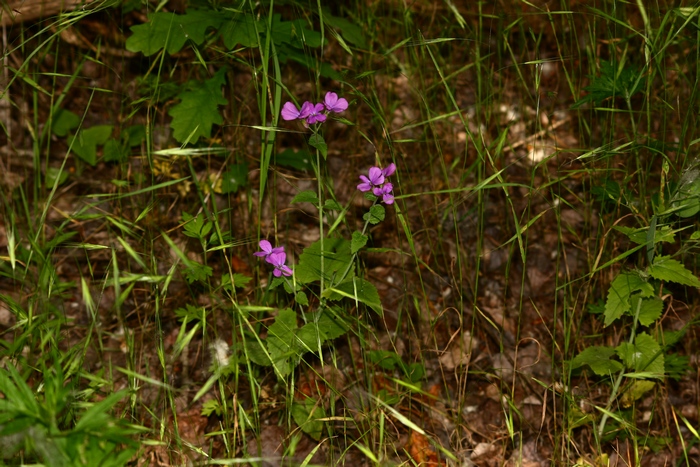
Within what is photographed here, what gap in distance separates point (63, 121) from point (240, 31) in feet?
3.68

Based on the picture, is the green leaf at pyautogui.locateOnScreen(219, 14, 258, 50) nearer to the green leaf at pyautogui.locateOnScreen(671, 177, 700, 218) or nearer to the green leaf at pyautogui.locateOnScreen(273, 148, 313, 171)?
the green leaf at pyautogui.locateOnScreen(273, 148, 313, 171)

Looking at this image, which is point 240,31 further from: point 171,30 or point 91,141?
point 91,141

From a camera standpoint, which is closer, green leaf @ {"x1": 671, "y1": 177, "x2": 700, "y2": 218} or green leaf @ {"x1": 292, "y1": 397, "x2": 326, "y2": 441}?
green leaf @ {"x1": 671, "y1": 177, "x2": 700, "y2": 218}

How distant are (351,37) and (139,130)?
38.3 inches

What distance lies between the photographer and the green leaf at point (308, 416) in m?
2.23

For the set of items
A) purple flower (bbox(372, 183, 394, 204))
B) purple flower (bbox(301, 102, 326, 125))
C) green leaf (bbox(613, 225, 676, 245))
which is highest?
purple flower (bbox(301, 102, 326, 125))

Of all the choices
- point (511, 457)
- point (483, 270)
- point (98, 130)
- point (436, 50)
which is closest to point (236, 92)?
point (98, 130)

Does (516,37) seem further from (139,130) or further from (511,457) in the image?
(511,457)

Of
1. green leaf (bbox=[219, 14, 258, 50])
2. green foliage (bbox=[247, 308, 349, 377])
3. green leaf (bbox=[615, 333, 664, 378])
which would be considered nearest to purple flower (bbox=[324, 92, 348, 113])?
green leaf (bbox=[219, 14, 258, 50])

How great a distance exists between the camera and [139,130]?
9.65ft

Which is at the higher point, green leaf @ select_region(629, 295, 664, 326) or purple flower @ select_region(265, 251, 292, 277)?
purple flower @ select_region(265, 251, 292, 277)

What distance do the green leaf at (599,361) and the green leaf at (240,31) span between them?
145cm

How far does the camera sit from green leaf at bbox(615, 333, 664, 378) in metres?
2.14

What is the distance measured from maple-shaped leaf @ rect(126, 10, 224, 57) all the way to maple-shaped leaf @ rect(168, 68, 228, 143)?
19 centimetres
